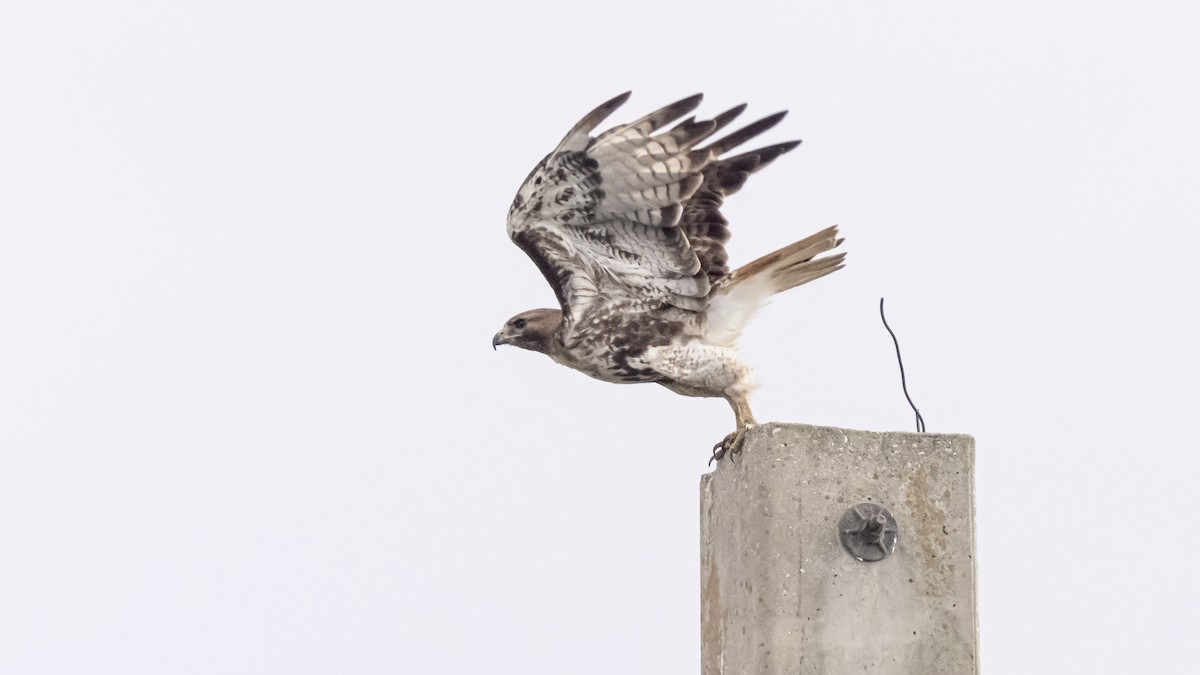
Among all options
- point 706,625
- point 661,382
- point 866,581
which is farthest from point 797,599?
point 661,382

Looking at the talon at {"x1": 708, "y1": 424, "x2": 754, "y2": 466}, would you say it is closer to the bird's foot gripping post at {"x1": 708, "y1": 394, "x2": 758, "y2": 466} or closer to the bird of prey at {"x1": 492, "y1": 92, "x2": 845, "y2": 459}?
the bird's foot gripping post at {"x1": 708, "y1": 394, "x2": 758, "y2": 466}

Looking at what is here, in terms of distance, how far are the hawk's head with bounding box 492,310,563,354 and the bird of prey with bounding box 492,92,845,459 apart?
2.1 inches

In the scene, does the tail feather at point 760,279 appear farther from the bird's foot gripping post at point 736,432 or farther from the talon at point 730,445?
the talon at point 730,445

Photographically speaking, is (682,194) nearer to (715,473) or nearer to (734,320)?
(734,320)

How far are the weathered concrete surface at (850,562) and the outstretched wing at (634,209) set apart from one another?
2.11 metres

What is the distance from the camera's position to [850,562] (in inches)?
209

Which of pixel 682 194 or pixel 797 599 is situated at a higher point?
pixel 682 194

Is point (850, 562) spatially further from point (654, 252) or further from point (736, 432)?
point (654, 252)

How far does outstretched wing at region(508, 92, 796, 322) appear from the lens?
23.7 feet

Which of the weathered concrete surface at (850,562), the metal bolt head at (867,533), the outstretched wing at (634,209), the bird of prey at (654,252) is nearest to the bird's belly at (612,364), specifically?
the bird of prey at (654,252)

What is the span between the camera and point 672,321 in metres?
7.57

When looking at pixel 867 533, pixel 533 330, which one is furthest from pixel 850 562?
pixel 533 330

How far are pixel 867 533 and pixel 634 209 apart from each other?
2521 mm

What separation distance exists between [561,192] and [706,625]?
2.25 meters
